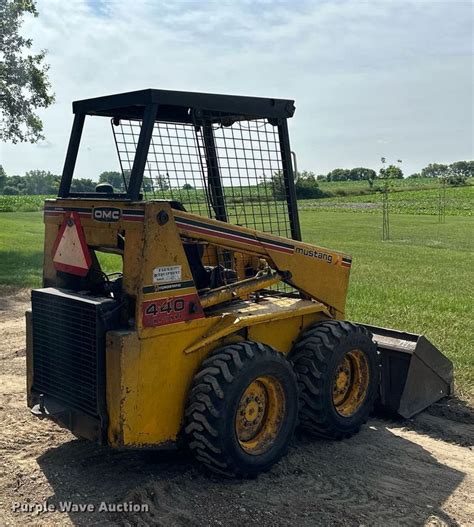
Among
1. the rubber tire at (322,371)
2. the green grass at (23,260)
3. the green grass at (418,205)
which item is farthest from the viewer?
the green grass at (418,205)

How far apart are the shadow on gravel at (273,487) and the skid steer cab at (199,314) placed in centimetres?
22

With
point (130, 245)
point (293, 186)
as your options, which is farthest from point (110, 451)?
point (293, 186)

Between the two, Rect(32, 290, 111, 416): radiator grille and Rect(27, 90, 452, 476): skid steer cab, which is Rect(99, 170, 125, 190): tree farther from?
Rect(32, 290, 111, 416): radiator grille

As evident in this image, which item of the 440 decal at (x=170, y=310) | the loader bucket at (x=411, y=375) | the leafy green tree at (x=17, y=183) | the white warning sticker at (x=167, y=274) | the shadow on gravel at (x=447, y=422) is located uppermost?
the leafy green tree at (x=17, y=183)

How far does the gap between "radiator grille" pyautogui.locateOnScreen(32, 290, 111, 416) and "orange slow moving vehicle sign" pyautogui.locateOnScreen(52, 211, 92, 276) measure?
25 cm

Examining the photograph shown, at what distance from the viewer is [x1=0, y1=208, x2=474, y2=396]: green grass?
8.72 metres

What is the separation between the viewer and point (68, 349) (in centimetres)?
429

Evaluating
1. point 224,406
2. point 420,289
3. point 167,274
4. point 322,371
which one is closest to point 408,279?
point 420,289

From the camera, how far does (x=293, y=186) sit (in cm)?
536

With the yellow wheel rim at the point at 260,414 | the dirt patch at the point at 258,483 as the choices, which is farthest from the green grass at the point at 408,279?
the yellow wheel rim at the point at 260,414

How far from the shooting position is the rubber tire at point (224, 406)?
405cm

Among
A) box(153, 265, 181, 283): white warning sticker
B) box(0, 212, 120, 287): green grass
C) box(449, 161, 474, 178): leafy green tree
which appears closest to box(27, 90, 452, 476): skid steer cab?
box(153, 265, 181, 283): white warning sticker

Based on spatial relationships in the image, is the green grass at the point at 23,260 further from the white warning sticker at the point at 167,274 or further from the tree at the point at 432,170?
the tree at the point at 432,170

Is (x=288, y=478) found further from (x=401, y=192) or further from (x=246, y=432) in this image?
(x=401, y=192)
